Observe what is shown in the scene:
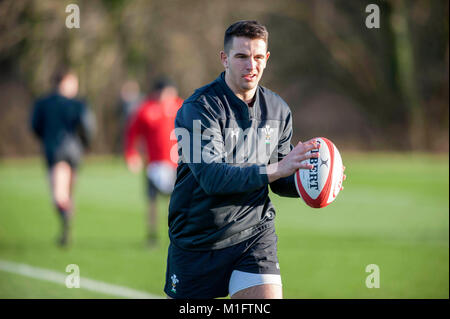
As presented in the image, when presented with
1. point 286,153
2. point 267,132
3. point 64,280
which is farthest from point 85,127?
point 267,132

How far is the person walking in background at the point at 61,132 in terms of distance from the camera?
9.55 metres

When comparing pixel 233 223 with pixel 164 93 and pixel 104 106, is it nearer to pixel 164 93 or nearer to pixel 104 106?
pixel 164 93

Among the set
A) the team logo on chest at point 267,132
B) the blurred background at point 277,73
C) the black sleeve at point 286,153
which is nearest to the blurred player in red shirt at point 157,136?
the blurred background at point 277,73

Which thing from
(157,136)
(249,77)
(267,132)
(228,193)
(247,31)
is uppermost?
(157,136)

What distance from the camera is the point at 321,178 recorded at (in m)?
4.10

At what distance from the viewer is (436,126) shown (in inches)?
1026

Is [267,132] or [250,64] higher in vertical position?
[250,64]

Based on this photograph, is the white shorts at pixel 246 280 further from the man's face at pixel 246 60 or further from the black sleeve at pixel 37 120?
the black sleeve at pixel 37 120

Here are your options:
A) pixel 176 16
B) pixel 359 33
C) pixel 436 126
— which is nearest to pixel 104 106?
pixel 176 16

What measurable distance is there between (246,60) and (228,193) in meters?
0.86

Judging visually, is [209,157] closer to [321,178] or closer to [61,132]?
[321,178]

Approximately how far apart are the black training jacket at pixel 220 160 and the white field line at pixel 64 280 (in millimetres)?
2686

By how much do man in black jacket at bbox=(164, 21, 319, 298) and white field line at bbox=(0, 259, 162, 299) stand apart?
8.36ft

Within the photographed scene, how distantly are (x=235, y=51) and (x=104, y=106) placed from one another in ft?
76.6
